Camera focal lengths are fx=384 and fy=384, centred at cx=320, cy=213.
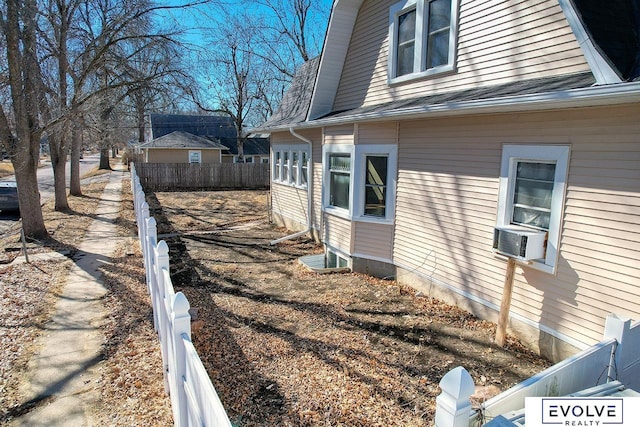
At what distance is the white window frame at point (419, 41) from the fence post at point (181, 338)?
5966 millimetres

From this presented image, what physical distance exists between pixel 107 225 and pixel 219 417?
A: 1272 cm

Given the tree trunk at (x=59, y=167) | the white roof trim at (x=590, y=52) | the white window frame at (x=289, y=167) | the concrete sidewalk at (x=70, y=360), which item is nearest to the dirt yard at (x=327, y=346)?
the concrete sidewalk at (x=70, y=360)

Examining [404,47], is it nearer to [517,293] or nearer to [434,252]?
[434,252]

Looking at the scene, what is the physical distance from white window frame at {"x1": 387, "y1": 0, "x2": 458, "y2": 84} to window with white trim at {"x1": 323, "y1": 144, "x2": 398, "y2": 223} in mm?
1485

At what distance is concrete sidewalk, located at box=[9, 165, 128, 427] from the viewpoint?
3660 millimetres

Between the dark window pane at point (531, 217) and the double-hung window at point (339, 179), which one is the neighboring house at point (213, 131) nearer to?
the double-hung window at point (339, 179)

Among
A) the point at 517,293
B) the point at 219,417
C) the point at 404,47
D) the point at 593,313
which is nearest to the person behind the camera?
the point at 219,417

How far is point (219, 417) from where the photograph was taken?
1.89 metres

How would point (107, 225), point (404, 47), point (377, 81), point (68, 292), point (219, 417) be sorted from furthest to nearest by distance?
point (107, 225) < point (377, 81) < point (404, 47) < point (68, 292) < point (219, 417)

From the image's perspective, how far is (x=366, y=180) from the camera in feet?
27.4

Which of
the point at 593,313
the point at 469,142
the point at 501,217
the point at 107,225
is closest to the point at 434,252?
the point at 501,217

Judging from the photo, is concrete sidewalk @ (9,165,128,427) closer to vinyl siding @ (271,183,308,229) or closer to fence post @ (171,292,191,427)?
fence post @ (171,292,191,427)

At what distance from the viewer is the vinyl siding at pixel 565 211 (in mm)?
4293

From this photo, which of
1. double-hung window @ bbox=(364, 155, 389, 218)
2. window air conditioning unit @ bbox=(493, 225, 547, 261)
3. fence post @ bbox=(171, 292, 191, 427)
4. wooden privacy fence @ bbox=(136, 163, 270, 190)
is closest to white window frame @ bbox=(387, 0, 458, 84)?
double-hung window @ bbox=(364, 155, 389, 218)
